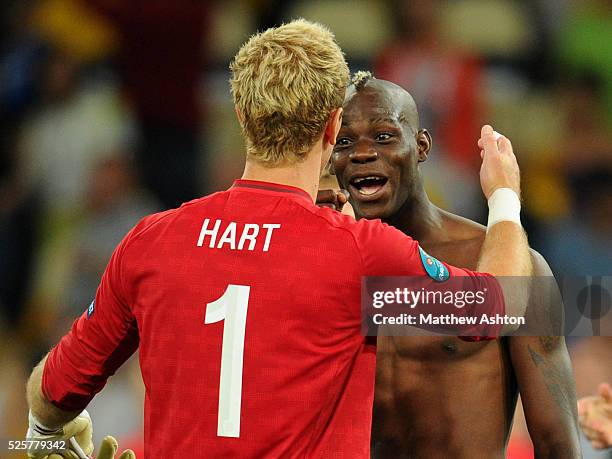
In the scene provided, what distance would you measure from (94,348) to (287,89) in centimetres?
68

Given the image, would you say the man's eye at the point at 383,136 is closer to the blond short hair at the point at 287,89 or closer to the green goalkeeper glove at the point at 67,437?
the blond short hair at the point at 287,89

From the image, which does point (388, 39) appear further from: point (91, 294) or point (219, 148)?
point (91, 294)

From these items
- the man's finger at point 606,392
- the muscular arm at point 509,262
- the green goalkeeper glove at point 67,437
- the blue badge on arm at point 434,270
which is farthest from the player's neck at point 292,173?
the man's finger at point 606,392

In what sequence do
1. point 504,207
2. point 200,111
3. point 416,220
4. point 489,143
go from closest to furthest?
point 504,207, point 489,143, point 416,220, point 200,111

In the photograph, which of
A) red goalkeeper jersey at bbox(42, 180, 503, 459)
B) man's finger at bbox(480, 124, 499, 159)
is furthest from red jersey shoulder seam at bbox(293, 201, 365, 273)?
man's finger at bbox(480, 124, 499, 159)

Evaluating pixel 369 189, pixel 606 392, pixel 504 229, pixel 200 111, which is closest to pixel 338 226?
pixel 504 229

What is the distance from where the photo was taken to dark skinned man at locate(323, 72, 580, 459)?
2645 millimetres

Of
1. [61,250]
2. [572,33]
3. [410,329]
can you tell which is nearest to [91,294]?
[61,250]

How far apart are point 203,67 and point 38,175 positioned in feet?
3.56

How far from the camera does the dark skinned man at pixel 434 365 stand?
2.64 meters

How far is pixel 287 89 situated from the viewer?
1833 millimetres

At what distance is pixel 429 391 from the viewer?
109 inches

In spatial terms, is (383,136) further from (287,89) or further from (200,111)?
(200,111)

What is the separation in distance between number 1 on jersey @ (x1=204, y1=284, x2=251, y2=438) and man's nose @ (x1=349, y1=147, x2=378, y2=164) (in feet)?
3.20
